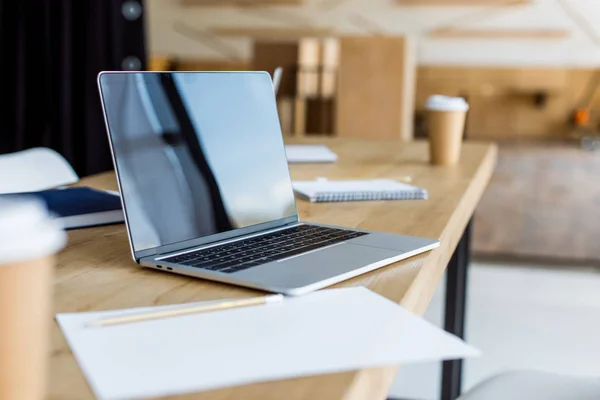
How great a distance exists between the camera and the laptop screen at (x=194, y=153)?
81 cm

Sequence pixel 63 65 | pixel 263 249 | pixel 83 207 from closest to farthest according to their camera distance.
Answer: pixel 263 249 → pixel 83 207 → pixel 63 65

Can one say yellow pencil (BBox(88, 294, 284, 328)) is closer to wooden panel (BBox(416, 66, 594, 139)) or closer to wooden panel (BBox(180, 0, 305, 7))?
wooden panel (BBox(416, 66, 594, 139))

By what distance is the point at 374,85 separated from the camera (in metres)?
2.78

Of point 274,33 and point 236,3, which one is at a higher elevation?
point 236,3

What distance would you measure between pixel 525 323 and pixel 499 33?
6.41ft

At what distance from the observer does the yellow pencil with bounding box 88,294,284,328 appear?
0.60m

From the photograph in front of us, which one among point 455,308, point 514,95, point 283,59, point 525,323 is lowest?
point 525,323

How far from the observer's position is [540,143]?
3.88 m

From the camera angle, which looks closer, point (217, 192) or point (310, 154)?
point (217, 192)

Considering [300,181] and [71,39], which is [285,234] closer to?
[300,181]

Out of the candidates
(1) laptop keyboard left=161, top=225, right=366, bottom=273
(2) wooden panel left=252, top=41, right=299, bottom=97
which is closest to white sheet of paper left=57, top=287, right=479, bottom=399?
(1) laptop keyboard left=161, top=225, right=366, bottom=273

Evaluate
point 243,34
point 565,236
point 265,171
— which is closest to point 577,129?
point 565,236

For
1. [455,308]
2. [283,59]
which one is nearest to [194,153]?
[455,308]

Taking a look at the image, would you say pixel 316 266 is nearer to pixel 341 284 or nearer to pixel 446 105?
pixel 341 284
